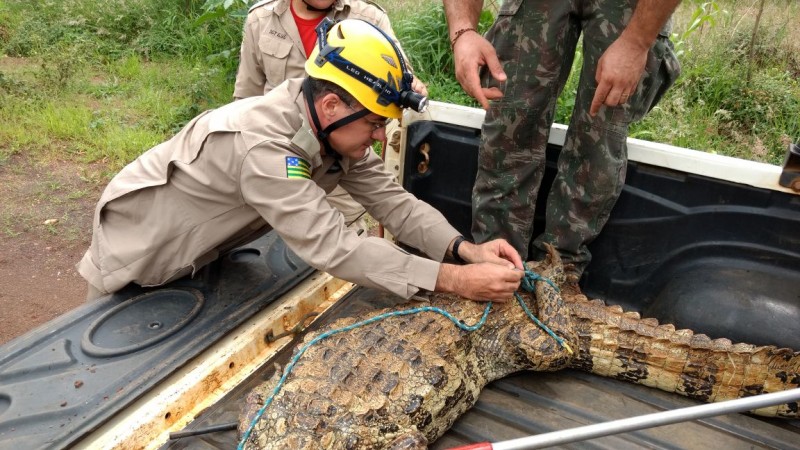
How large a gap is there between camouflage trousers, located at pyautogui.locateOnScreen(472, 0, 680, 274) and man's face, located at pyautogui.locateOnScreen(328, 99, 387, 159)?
2.03 feet

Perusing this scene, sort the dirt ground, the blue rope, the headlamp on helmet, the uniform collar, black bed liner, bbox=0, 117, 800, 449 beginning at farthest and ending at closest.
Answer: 1. the dirt ground
2. the uniform collar
3. the headlamp on helmet
4. black bed liner, bbox=0, 117, 800, 449
5. the blue rope

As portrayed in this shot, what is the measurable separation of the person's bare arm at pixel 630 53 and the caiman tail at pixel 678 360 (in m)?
0.83

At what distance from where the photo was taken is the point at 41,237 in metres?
4.34

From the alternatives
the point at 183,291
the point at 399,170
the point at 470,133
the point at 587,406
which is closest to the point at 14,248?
the point at 183,291

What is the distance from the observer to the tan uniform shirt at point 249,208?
2061 mm

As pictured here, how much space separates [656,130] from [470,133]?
2419 millimetres

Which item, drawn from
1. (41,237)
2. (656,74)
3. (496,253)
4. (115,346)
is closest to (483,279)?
(496,253)

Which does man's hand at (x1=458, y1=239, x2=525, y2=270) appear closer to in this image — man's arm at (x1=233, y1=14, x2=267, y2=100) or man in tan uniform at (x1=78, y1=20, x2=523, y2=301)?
man in tan uniform at (x1=78, y1=20, x2=523, y2=301)

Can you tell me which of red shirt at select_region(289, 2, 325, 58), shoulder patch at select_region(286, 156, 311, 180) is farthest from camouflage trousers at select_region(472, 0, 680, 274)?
red shirt at select_region(289, 2, 325, 58)

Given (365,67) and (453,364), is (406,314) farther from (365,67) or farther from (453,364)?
(365,67)

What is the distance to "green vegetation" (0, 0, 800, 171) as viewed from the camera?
184 inches

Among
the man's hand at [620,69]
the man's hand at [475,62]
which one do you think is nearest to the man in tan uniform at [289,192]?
the man's hand at [475,62]

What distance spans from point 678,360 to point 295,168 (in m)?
1.50

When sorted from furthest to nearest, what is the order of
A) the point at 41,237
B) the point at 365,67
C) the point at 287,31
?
1. the point at 41,237
2. the point at 287,31
3. the point at 365,67
